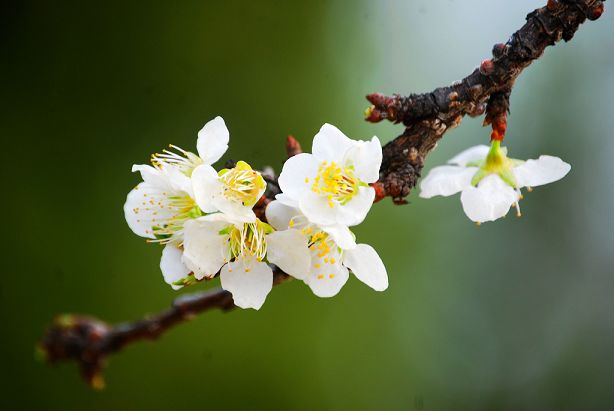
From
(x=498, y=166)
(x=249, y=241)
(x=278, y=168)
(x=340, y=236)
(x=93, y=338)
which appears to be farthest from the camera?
(x=278, y=168)

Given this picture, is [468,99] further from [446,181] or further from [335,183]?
[335,183]

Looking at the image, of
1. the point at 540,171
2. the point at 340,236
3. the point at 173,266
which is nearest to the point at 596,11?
the point at 540,171

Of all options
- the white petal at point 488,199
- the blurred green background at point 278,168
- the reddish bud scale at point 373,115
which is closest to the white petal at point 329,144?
the reddish bud scale at point 373,115

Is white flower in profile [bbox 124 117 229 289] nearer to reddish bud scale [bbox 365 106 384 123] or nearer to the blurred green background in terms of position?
reddish bud scale [bbox 365 106 384 123]

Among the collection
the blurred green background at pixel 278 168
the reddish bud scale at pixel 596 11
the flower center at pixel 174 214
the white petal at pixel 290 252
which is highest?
the blurred green background at pixel 278 168

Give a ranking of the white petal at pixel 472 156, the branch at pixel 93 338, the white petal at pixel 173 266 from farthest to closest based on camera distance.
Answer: the branch at pixel 93 338
the white petal at pixel 472 156
the white petal at pixel 173 266

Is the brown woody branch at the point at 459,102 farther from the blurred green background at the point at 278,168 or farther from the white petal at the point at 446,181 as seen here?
the blurred green background at the point at 278,168

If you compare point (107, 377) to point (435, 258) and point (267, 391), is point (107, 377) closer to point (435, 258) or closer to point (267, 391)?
point (267, 391)
